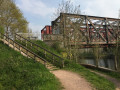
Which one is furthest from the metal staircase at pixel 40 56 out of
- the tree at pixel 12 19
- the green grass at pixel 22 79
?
the tree at pixel 12 19

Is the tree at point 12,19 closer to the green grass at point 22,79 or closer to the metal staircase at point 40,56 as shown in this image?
the metal staircase at point 40,56

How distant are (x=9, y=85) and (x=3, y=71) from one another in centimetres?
151

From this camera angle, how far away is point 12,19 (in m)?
27.3

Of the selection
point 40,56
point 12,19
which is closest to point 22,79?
point 40,56

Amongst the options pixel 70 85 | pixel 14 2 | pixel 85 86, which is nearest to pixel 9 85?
pixel 70 85

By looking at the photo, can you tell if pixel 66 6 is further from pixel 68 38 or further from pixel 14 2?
pixel 14 2

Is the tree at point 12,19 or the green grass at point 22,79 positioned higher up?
the tree at point 12,19

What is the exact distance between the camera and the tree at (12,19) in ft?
82.6

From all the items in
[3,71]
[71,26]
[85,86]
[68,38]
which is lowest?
[85,86]

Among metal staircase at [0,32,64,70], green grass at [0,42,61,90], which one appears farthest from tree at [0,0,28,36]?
green grass at [0,42,61,90]

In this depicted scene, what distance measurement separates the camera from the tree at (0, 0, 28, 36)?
25188 millimetres

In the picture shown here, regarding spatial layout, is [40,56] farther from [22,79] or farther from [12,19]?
[12,19]

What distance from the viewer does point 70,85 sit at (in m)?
5.58

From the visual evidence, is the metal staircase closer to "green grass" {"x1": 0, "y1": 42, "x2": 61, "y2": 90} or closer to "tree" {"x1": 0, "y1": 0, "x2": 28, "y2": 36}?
"green grass" {"x1": 0, "y1": 42, "x2": 61, "y2": 90}
